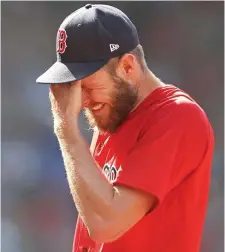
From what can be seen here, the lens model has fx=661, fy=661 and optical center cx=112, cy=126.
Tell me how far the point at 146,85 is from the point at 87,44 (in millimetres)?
206

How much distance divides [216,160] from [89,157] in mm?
2649

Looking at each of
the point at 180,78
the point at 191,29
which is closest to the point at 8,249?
the point at 180,78

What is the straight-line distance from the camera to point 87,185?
1583mm

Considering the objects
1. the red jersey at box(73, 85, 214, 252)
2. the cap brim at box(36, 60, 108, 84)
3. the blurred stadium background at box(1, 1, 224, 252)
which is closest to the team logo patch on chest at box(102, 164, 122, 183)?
the red jersey at box(73, 85, 214, 252)

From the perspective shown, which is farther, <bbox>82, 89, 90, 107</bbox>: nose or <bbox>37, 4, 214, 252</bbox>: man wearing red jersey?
<bbox>82, 89, 90, 107</bbox>: nose

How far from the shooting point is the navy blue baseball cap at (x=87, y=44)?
169 centimetres

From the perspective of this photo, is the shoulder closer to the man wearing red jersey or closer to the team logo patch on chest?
the man wearing red jersey

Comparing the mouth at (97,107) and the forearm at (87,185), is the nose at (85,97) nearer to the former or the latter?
the mouth at (97,107)

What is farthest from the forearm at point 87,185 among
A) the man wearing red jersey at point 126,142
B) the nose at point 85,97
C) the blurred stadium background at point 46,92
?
the blurred stadium background at point 46,92

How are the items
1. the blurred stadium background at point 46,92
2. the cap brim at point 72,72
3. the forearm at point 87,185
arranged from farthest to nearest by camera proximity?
the blurred stadium background at point 46,92
the cap brim at point 72,72
the forearm at point 87,185

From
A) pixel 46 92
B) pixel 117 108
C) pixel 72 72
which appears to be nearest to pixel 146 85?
pixel 117 108

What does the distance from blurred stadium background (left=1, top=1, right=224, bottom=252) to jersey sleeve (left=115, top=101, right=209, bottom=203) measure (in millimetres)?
2421

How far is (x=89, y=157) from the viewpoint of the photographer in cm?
163

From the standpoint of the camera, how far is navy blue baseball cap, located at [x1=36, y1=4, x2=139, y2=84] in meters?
1.69
